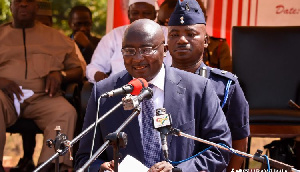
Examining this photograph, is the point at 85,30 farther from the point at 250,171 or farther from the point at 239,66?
the point at 250,171

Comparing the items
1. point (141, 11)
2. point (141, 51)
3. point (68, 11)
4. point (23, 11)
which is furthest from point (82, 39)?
point (68, 11)

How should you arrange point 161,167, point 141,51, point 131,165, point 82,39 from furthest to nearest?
point 82,39, point 141,51, point 131,165, point 161,167

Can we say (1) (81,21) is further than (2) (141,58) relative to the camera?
Yes

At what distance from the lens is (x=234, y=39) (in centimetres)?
722

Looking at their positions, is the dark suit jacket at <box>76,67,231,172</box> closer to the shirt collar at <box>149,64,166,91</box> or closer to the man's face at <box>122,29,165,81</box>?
the shirt collar at <box>149,64,166,91</box>

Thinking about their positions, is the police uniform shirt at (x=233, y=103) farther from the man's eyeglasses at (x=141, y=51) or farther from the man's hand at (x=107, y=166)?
the man's hand at (x=107, y=166)

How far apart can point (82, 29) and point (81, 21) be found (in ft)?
0.44

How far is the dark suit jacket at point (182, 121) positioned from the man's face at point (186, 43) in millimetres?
610

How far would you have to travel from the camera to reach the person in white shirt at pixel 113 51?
698cm

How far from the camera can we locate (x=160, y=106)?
3.85 meters

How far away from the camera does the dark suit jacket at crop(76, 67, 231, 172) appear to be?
12.4 feet

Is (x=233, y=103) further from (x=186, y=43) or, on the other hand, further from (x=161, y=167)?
(x=161, y=167)

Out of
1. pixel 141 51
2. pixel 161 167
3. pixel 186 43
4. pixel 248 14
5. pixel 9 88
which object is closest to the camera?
pixel 161 167

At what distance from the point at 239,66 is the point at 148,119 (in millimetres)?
3576
